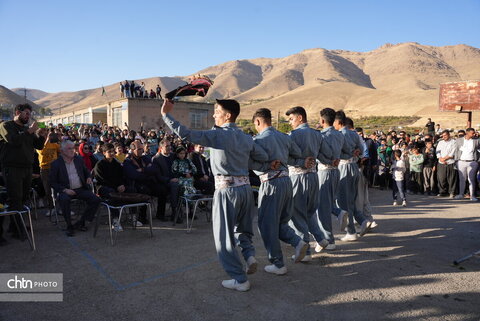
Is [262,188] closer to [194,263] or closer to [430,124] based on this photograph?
[194,263]

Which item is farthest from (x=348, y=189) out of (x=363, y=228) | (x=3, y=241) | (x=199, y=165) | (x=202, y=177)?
(x=3, y=241)

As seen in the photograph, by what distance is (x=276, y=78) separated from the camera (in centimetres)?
17050

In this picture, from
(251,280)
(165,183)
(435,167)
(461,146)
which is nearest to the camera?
(251,280)

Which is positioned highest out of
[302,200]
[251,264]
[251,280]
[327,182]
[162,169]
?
[162,169]

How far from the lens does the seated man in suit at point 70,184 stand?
6543 millimetres

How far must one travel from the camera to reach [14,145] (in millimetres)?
5945

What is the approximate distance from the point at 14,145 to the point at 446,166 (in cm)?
1141

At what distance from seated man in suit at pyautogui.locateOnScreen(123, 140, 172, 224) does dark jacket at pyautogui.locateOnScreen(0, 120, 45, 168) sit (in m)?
1.91

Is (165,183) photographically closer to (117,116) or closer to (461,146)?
(461,146)

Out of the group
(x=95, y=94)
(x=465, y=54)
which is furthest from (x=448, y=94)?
(x=465, y=54)

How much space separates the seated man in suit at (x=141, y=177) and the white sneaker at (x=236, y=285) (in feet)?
12.4

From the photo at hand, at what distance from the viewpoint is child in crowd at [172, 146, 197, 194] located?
774 centimetres

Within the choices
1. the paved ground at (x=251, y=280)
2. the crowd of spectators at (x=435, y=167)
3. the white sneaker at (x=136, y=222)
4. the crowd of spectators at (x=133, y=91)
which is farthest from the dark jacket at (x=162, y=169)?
the crowd of spectators at (x=133, y=91)

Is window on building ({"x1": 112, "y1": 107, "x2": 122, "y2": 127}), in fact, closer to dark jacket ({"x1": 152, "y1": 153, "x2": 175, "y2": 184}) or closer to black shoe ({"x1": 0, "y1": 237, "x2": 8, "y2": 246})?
dark jacket ({"x1": 152, "y1": 153, "x2": 175, "y2": 184})
